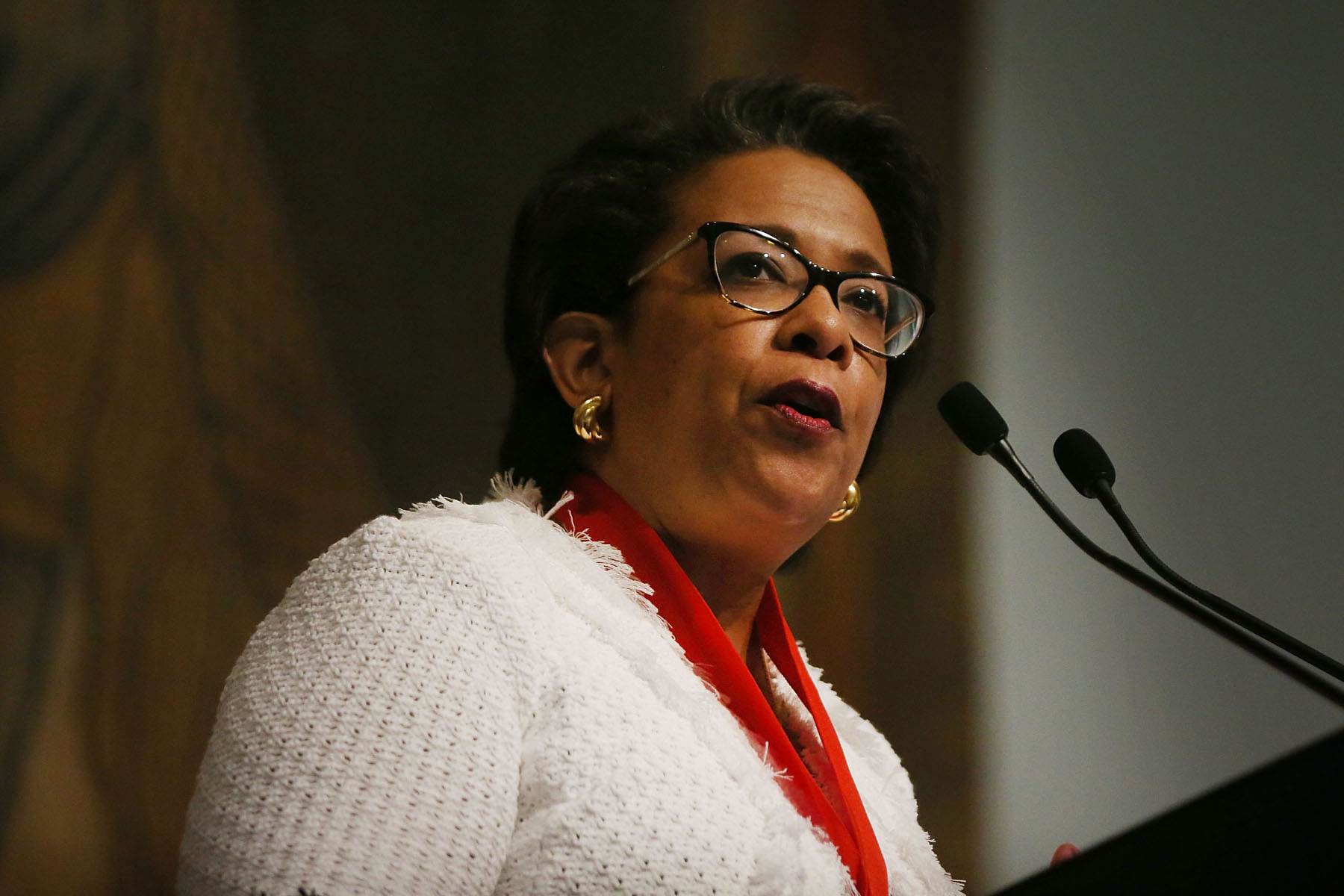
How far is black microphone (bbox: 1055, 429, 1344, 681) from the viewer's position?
0.92 meters

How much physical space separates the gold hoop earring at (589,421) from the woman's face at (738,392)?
0.05 feet

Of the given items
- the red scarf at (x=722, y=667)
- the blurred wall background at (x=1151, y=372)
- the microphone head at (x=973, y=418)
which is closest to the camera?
the red scarf at (x=722, y=667)

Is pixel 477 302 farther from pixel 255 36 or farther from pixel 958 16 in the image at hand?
pixel 958 16

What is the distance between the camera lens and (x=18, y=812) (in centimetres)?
118

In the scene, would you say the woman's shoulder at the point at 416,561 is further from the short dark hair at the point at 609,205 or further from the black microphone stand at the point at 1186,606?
the black microphone stand at the point at 1186,606

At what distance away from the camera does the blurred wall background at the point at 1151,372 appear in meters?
1.69

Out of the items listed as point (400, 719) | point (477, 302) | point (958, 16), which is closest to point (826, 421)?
point (400, 719)

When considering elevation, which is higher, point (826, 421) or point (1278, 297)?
point (826, 421)

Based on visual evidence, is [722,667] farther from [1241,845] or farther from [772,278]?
[1241,845]

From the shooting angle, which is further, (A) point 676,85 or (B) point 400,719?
(A) point 676,85

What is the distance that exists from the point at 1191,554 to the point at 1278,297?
43cm

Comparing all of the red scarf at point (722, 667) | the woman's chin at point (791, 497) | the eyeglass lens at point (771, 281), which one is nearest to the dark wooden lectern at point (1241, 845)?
the red scarf at point (722, 667)

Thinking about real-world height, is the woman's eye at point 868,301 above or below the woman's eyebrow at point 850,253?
below

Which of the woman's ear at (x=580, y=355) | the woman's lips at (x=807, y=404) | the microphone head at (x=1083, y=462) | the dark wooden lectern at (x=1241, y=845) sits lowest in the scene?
the dark wooden lectern at (x=1241, y=845)
